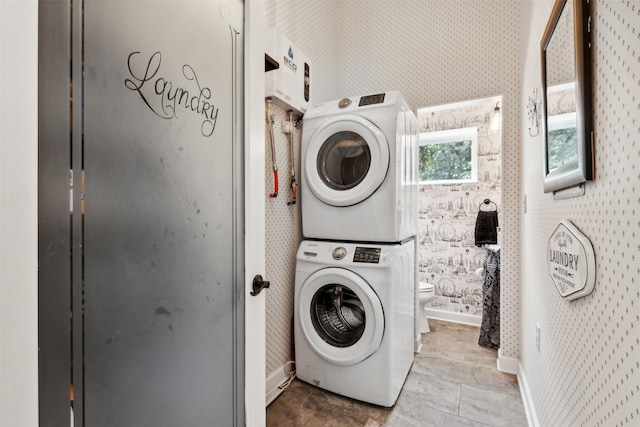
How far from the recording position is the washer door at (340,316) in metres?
1.68

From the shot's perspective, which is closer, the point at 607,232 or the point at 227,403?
the point at 607,232

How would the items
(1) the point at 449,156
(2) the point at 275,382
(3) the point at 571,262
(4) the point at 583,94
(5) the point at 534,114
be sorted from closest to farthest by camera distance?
1. (4) the point at 583,94
2. (3) the point at 571,262
3. (5) the point at 534,114
4. (2) the point at 275,382
5. (1) the point at 449,156

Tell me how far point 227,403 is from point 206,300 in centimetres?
36

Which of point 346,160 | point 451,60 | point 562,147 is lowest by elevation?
point 562,147

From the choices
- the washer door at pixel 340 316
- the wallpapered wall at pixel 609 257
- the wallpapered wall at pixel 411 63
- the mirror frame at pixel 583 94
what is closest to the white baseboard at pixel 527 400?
the wallpapered wall at pixel 411 63

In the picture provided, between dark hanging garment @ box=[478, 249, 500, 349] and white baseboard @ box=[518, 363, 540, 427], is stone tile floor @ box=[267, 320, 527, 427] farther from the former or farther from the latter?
dark hanging garment @ box=[478, 249, 500, 349]

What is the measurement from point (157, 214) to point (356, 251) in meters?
1.26

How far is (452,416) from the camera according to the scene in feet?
5.37

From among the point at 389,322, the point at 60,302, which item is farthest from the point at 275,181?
the point at 60,302

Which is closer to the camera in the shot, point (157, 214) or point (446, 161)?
point (157, 214)

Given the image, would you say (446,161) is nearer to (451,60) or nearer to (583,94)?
(451,60)

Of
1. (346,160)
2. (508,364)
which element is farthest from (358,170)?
(508,364)

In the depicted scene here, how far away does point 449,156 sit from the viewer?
3.30 m

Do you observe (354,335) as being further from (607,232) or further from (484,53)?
(484,53)
